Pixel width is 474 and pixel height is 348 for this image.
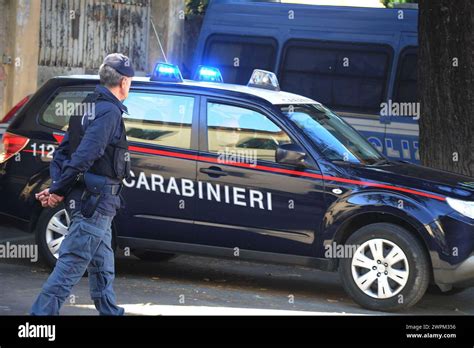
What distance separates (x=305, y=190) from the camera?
808 centimetres

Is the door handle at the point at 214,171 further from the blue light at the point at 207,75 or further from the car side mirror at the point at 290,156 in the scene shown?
the blue light at the point at 207,75

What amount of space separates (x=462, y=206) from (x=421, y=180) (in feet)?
1.40

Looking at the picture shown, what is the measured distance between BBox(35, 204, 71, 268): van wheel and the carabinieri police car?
1 cm

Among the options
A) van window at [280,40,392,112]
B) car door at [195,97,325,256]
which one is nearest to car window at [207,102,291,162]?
car door at [195,97,325,256]

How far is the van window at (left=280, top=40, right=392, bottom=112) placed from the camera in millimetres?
13188

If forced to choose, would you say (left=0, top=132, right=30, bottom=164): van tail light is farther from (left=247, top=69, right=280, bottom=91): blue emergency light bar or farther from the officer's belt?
the officer's belt

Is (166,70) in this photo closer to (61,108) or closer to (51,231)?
(61,108)

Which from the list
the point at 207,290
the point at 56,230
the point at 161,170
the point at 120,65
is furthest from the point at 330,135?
the point at 120,65

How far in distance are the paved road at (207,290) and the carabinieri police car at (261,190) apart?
341 millimetres

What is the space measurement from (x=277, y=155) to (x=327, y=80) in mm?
5662

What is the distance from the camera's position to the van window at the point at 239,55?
1406cm
